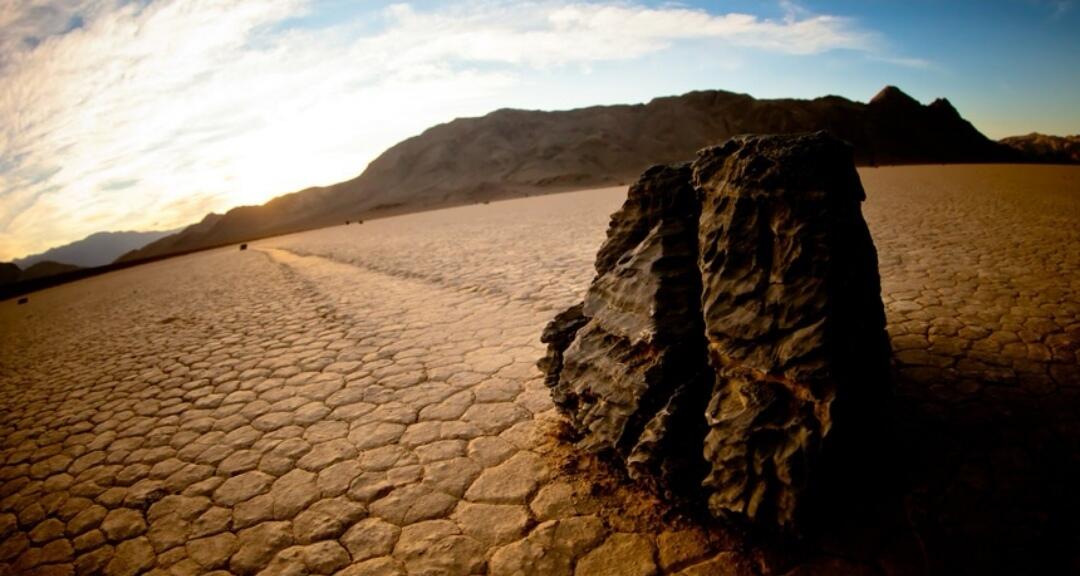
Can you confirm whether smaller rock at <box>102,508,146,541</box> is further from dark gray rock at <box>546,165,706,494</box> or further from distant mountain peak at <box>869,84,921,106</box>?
distant mountain peak at <box>869,84,921,106</box>

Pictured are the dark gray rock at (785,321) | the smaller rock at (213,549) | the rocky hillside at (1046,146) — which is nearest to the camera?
the dark gray rock at (785,321)

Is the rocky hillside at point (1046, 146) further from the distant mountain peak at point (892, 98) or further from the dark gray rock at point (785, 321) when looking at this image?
the dark gray rock at point (785, 321)

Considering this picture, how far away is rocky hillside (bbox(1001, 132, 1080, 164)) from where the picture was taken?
180 ft

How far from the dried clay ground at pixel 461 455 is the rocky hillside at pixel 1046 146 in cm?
7396

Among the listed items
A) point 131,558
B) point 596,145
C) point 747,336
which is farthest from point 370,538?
point 596,145

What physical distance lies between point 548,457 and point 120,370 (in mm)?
5066

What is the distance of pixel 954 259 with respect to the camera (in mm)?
5379

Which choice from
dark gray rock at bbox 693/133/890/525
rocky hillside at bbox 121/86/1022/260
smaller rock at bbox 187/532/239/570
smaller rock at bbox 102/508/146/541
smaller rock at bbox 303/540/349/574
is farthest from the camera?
rocky hillside at bbox 121/86/1022/260

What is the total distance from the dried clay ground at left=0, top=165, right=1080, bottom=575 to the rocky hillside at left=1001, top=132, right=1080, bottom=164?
243ft

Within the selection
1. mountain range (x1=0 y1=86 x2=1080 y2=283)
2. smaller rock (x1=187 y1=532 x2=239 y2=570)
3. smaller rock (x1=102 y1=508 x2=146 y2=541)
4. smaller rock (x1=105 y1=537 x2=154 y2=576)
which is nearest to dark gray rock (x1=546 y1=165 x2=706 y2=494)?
smaller rock (x1=187 y1=532 x2=239 y2=570)

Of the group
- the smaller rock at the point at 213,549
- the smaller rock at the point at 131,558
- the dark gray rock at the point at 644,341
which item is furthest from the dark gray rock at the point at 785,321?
the smaller rock at the point at 131,558

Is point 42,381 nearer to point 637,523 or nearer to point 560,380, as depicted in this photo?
point 560,380

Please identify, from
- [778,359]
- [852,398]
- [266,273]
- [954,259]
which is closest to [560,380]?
[778,359]

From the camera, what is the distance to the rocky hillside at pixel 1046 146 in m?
54.8
